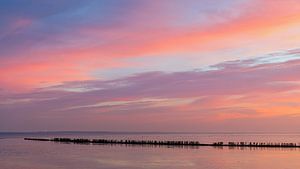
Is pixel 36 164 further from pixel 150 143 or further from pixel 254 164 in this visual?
pixel 150 143

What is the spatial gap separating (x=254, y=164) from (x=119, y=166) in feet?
52.8

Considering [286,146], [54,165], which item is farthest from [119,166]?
[286,146]

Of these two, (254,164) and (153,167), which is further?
(254,164)

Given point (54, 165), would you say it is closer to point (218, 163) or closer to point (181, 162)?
point (181, 162)

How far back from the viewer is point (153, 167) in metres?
48.7

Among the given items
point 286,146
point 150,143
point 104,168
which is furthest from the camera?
point 150,143

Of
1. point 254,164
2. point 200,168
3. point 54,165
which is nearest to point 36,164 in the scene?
point 54,165

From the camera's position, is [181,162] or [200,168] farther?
[181,162]

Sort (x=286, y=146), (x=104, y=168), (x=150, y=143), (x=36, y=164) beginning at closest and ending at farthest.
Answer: (x=104, y=168), (x=36, y=164), (x=286, y=146), (x=150, y=143)

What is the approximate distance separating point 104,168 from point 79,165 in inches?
162

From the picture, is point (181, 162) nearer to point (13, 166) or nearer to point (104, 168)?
point (104, 168)

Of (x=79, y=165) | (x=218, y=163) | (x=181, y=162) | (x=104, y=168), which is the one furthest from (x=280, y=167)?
(x=79, y=165)

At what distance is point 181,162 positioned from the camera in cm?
5416

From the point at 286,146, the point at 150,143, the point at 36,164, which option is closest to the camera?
the point at 36,164
